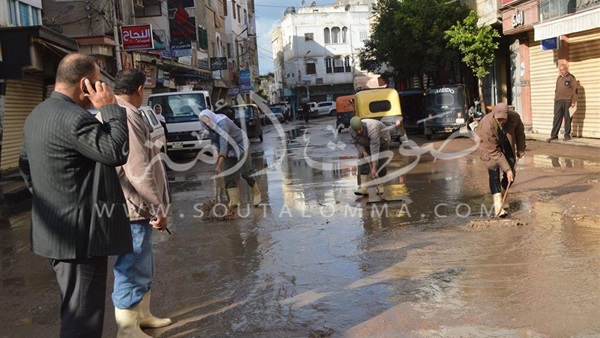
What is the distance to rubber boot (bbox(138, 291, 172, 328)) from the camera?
473 centimetres

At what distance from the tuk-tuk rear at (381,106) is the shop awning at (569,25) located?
5.11 m

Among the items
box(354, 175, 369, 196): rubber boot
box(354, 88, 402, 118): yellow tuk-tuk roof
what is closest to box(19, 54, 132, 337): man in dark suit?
box(354, 175, 369, 196): rubber boot

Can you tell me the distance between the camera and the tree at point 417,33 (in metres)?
26.1

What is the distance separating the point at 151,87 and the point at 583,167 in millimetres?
20046

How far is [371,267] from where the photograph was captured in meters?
6.25

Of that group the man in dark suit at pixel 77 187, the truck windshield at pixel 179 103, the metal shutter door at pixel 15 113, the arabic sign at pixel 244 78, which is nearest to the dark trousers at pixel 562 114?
the truck windshield at pixel 179 103

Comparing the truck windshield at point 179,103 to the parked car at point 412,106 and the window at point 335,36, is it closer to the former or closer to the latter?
the parked car at point 412,106

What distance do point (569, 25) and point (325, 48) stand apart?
5386 cm

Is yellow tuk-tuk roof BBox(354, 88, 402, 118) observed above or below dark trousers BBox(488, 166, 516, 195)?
above

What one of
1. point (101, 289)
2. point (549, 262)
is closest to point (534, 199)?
point (549, 262)

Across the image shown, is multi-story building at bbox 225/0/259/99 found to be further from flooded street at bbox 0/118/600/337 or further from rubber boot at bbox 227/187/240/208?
flooded street at bbox 0/118/600/337

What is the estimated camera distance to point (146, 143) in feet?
14.6

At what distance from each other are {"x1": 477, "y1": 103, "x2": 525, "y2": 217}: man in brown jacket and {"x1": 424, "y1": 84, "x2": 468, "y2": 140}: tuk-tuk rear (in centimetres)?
1430

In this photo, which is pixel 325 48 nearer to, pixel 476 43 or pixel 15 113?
pixel 476 43
